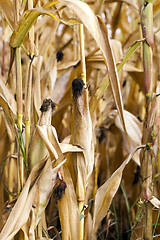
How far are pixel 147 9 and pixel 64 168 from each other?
33 cm

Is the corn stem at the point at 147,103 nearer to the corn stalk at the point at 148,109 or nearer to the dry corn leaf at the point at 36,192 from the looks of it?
the corn stalk at the point at 148,109

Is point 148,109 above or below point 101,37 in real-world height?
below

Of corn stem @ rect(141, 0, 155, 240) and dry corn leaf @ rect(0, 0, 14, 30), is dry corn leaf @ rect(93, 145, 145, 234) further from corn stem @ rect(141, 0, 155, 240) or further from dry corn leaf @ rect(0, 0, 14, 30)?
dry corn leaf @ rect(0, 0, 14, 30)

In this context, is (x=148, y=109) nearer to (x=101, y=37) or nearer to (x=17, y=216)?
(x=101, y=37)

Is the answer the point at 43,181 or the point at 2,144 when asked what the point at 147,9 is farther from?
the point at 2,144

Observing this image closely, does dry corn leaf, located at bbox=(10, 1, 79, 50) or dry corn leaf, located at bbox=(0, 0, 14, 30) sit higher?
dry corn leaf, located at bbox=(0, 0, 14, 30)

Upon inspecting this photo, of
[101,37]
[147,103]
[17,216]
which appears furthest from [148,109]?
[17,216]

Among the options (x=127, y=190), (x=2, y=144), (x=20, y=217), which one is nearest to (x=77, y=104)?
(x=20, y=217)

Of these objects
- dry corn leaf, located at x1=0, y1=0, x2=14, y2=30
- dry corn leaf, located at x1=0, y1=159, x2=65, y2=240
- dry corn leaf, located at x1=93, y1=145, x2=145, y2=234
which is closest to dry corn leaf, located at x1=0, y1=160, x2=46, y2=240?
dry corn leaf, located at x1=0, y1=159, x2=65, y2=240

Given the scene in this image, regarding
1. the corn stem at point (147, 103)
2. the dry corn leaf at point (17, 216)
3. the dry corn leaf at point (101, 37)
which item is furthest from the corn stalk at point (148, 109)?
the dry corn leaf at point (17, 216)

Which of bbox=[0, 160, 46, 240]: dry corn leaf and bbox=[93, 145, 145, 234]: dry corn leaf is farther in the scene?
bbox=[93, 145, 145, 234]: dry corn leaf

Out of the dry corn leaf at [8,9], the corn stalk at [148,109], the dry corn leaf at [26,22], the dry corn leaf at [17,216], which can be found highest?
the dry corn leaf at [8,9]

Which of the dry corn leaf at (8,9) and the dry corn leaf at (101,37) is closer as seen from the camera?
the dry corn leaf at (101,37)

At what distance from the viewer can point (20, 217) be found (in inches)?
16.8
